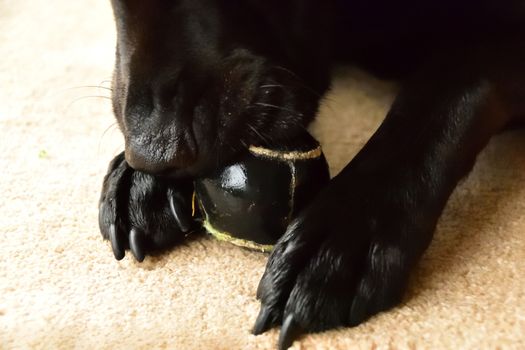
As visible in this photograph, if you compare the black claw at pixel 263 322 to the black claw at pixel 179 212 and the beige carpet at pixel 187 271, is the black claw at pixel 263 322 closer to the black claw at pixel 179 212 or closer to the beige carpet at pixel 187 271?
the beige carpet at pixel 187 271

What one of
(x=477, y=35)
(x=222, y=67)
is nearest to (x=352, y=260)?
(x=222, y=67)

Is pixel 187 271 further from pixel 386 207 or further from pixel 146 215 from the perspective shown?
pixel 386 207

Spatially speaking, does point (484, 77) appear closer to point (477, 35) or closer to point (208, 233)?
point (477, 35)

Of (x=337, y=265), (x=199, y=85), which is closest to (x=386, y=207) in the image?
(x=337, y=265)

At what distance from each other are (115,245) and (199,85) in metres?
0.25

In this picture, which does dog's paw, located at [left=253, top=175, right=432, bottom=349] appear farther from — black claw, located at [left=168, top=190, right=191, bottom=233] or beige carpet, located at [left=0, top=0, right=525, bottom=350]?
black claw, located at [left=168, top=190, right=191, bottom=233]

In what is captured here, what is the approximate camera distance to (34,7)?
2.03 meters

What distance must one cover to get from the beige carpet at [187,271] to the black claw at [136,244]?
0.01 metres

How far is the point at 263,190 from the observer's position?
80cm

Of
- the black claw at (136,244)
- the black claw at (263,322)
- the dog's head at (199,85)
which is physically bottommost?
the black claw at (136,244)

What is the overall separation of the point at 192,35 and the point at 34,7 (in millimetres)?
1374

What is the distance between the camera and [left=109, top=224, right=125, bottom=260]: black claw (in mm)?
895

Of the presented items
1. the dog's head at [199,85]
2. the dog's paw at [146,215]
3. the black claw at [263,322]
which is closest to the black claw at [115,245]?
the dog's paw at [146,215]

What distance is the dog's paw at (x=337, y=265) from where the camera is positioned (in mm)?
729
